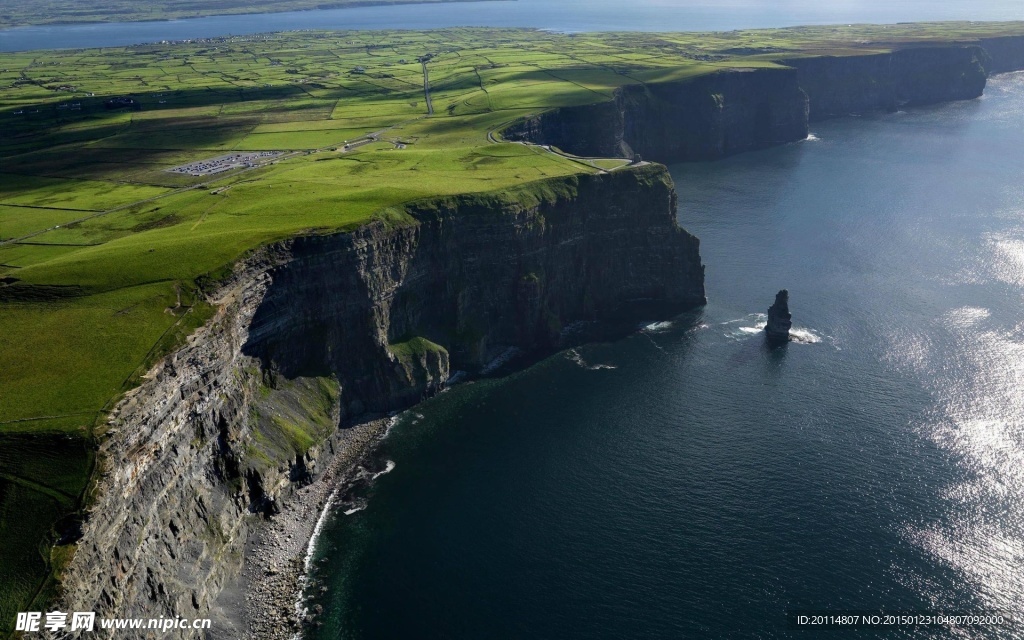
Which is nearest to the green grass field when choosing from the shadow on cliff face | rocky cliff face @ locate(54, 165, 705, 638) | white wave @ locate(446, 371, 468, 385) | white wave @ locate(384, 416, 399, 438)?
rocky cliff face @ locate(54, 165, 705, 638)

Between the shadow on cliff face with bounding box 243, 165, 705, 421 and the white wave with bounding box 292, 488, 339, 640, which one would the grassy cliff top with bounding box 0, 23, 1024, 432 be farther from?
the white wave with bounding box 292, 488, 339, 640

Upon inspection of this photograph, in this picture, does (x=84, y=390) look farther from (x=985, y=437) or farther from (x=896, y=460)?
(x=985, y=437)

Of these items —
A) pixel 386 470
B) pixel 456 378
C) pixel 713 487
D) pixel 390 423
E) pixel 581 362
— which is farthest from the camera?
pixel 581 362

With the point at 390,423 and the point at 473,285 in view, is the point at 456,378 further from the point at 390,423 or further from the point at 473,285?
the point at 473,285

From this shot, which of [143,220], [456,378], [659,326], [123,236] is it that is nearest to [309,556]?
[456,378]

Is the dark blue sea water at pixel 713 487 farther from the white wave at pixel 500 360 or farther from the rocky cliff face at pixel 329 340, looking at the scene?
the rocky cliff face at pixel 329 340

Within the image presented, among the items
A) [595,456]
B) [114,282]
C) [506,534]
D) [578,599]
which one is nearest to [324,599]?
[506,534]
